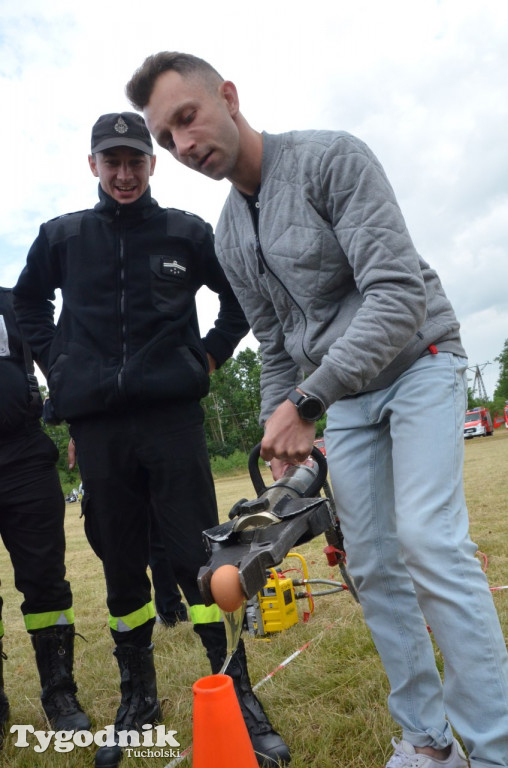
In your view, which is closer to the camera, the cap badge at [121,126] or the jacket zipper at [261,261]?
the jacket zipper at [261,261]

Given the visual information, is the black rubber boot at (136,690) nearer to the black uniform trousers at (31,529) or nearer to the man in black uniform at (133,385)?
the man in black uniform at (133,385)

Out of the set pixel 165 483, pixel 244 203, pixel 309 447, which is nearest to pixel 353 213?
pixel 244 203

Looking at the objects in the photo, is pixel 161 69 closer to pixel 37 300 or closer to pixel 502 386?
pixel 37 300

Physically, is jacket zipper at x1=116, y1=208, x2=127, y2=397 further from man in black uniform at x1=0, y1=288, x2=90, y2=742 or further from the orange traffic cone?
the orange traffic cone

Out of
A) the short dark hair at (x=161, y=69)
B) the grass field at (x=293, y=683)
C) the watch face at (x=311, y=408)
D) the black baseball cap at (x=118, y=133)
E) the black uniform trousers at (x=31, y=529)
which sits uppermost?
the black baseball cap at (x=118, y=133)

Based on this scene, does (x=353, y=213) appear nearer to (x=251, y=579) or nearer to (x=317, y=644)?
(x=251, y=579)

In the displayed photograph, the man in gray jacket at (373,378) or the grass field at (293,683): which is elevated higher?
the man in gray jacket at (373,378)

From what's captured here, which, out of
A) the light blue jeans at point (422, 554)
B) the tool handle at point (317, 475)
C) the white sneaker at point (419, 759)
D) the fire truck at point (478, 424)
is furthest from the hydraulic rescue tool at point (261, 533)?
the fire truck at point (478, 424)

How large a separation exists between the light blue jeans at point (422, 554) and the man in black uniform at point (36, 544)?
1679 mm

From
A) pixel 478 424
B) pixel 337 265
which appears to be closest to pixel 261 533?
pixel 337 265

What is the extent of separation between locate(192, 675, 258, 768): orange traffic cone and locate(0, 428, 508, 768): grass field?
1214mm

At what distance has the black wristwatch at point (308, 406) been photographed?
76.4 inches

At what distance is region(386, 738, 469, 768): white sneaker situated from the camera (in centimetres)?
217

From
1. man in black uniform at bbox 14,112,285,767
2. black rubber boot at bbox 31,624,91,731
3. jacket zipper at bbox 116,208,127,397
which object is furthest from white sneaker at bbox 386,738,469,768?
jacket zipper at bbox 116,208,127,397
